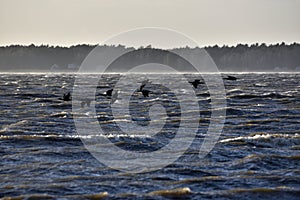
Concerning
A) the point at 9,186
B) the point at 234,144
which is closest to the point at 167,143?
the point at 234,144

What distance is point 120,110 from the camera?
125 ft

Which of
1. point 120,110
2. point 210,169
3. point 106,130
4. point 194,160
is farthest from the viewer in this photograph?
point 120,110

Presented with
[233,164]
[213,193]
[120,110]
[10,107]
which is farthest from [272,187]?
[10,107]

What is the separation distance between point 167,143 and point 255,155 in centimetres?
408

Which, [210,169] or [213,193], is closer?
[213,193]

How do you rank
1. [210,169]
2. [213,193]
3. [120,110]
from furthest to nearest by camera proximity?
[120,110] < [210,169] < [213,193]

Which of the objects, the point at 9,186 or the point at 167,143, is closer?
the point at 9,186

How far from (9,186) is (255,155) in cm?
834

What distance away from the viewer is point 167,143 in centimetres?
2294

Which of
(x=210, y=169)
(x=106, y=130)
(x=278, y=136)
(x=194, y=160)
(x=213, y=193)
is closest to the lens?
(x=213, y=193)

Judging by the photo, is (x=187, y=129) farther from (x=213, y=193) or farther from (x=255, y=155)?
(x=213, y=193)

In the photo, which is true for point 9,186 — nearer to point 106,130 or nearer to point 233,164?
A: point 233,164

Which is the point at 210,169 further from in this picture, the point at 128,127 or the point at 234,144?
the point at 128,127

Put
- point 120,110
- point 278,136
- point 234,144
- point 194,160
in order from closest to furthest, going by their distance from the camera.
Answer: point 194,160 < point 234,144 < point 278,136 < point 120,110
